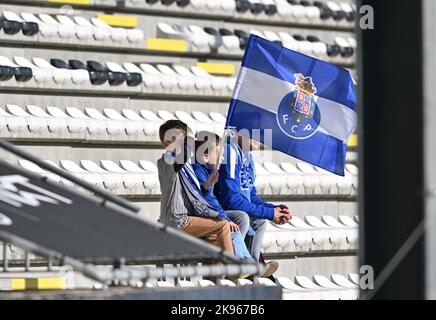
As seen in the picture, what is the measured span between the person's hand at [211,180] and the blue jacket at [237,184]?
2.8 inches

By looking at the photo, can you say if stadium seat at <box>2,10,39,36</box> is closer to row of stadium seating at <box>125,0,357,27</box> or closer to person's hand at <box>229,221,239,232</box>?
row of stadium seating at <box>125,0,357,27</box>

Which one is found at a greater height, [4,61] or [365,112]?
[365,112]

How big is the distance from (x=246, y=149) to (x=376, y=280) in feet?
14.1

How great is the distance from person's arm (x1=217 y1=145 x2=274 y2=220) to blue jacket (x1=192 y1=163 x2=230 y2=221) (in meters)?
0.10

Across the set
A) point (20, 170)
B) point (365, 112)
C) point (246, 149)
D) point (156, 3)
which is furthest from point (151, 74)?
point (365, 112)

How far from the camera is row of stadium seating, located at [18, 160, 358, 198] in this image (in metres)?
10.1

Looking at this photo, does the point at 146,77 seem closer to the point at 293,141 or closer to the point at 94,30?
the point at 94,30

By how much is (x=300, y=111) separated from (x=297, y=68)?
318 mm

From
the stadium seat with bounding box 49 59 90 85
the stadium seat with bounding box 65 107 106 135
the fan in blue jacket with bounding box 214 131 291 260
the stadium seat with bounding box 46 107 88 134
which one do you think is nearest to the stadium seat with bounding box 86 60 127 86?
the stadium seat with bounding box 49 59 90 85

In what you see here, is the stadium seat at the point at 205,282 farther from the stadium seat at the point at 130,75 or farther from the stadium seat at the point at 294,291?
the stadium seat at the point at 130,75

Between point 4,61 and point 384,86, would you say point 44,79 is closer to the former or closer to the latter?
point 4,61

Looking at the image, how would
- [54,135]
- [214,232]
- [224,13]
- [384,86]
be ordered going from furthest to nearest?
[224,13]
[54,135]
[214,232]
[384,86]

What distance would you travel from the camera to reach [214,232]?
884cm

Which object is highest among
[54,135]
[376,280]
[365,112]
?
[365,112]
